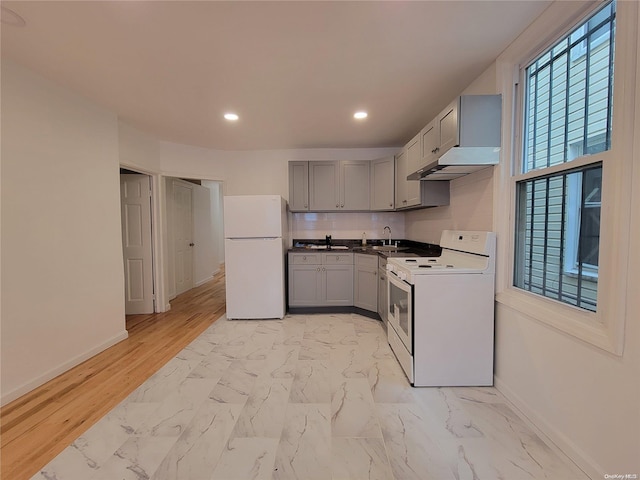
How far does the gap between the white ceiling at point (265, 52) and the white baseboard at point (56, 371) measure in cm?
248

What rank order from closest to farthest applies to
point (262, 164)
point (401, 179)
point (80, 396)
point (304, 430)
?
1. point (304, 430)
2. point (80, 396)
3. point (401, 179)
4. point (262, 164)

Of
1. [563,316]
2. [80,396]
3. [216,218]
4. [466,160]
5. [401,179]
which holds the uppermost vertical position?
[401,179]

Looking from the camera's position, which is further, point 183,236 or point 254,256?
point 183,236

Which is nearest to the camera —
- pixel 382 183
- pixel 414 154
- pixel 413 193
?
pixel 414 154

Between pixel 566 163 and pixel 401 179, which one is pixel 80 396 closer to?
pixel 566 163

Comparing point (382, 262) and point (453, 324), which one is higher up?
point (382, 262)

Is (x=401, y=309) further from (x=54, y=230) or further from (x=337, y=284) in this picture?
(x=54, y=230)

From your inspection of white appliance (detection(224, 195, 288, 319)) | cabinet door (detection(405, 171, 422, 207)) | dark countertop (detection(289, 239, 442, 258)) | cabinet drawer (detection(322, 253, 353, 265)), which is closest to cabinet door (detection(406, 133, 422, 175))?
cabinet door (detection(405, 171, 422, 207))

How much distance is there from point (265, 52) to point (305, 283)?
2.76 m

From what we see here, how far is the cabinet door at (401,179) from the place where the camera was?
3.33 metres

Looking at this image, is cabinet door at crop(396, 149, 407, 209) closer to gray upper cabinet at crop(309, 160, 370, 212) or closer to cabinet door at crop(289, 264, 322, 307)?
gray upper cabinet at crop(309, 160, 370, 212)

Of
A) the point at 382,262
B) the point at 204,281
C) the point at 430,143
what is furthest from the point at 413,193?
the point at 204,281

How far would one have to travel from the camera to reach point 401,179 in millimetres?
3496

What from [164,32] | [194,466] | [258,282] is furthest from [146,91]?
[194,466]
